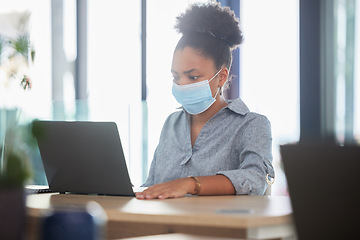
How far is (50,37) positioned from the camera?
465cm

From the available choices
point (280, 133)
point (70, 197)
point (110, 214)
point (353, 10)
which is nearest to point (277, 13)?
point (353, 10)

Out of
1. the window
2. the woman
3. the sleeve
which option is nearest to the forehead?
the woman

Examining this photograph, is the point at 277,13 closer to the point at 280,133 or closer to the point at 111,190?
the point at 280,133

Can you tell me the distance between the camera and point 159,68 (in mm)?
4086

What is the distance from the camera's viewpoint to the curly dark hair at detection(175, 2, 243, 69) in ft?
8.04

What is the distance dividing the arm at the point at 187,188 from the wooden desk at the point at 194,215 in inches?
1.4

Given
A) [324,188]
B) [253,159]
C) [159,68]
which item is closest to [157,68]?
[159,68]

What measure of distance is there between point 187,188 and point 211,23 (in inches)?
36.4

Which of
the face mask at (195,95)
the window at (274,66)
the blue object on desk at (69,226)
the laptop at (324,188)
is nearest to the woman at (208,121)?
the face mask at (195,95)

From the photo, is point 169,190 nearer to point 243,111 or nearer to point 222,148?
point 222,148

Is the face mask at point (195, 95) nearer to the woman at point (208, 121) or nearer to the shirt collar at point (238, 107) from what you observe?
the woman at point (208, 121)

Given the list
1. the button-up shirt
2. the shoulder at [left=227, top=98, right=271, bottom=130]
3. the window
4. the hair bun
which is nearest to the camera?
the button-up shirt

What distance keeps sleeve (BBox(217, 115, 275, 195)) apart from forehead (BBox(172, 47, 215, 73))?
1.11 feet

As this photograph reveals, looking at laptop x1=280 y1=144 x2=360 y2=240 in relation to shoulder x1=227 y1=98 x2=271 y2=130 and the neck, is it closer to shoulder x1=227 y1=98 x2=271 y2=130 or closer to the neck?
shoulder x1=227 y1=98 x2=271 y2=130
